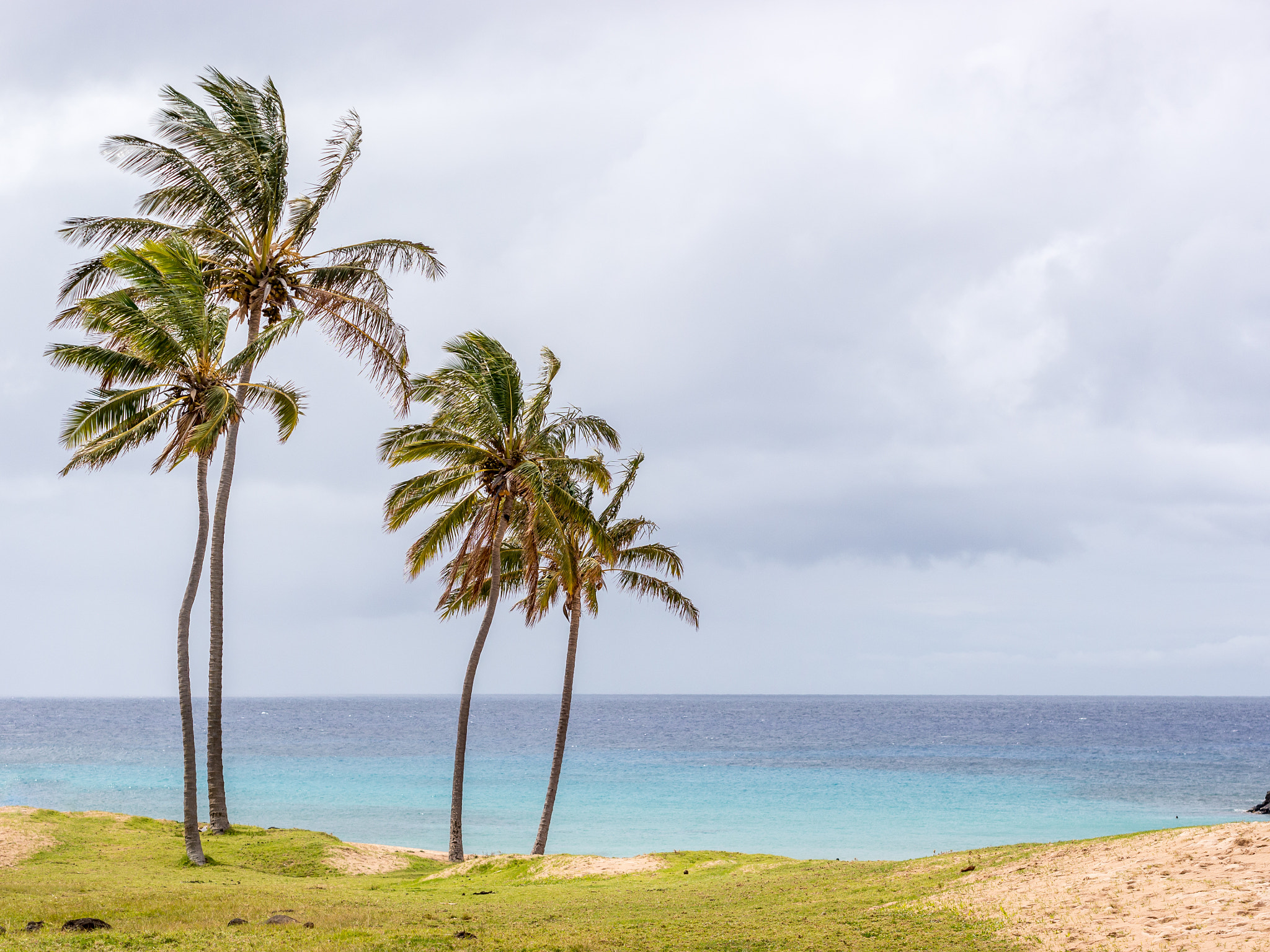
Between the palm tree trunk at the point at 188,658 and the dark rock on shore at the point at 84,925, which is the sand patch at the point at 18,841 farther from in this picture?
the dark rock on shore at the point at 84,925

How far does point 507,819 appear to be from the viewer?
37.9m

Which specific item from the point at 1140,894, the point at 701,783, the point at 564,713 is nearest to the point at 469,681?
the point at 564,713

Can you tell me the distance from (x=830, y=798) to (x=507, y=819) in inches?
615

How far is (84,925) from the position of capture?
1067cm

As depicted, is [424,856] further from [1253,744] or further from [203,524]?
[1253,744]

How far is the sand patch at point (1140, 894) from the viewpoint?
9.02 meters

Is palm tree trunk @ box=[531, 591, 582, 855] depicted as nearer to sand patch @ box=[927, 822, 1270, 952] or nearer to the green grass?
the green grass

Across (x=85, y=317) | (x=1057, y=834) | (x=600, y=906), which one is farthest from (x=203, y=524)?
(x=1057, y=834)

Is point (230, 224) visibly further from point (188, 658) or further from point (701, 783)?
point (701, 783)

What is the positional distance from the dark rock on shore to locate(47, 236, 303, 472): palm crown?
29.0 feet

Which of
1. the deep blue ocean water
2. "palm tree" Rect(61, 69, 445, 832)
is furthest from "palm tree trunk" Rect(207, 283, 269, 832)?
the deep blue ocean water

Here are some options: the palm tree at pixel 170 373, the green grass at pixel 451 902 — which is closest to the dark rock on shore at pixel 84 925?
the green grass at pixel 451 902

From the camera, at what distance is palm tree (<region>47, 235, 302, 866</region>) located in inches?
705

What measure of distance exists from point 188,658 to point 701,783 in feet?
119
